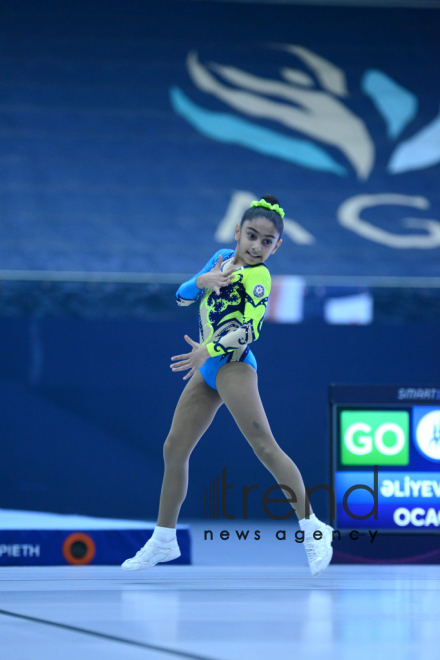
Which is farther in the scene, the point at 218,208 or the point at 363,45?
the point at 363,45

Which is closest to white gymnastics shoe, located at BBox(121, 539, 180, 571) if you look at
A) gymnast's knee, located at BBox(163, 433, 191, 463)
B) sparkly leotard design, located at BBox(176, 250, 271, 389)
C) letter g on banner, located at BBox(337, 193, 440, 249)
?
gymnast's knee, located at BBox(163, 433, 191, 463)

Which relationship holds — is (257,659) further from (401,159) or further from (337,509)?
(401,159)

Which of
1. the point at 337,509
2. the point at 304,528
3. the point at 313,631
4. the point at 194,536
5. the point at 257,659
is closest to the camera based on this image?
the point at 257,659

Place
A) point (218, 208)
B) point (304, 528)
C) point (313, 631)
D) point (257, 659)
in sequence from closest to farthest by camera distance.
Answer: point (257, 659) < point (313, 631) < point (304, 528) < point (218, 208)

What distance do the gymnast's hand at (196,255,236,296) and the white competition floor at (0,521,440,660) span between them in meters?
1.01

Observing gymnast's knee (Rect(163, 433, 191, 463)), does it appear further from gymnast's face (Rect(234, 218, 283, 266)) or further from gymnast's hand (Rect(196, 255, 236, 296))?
gymnast's face (Rect(234, 218, 283, 266))

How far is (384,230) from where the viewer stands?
894 cm

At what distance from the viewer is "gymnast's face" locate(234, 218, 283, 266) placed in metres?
3.03

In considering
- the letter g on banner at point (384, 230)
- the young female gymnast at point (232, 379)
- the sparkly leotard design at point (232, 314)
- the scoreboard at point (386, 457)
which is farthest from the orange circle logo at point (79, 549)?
the letter g on banner at point (384, 230)

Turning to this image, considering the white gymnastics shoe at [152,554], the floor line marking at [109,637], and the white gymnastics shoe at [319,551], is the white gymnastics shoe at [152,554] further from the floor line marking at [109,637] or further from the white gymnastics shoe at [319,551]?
the floor line marking at [109,637]

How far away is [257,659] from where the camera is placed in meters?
1.49

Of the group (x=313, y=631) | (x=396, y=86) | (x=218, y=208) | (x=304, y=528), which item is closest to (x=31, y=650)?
(x=313, y=631)

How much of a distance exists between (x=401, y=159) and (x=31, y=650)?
27.6 feet

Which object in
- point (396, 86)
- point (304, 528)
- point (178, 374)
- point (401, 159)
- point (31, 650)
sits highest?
point (396, 86)
